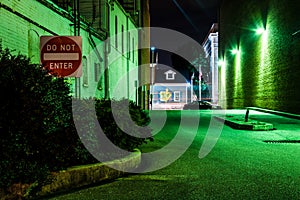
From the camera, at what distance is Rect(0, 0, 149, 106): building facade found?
11.7 m

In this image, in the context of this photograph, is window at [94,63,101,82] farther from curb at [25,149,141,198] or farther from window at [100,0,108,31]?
curb at [25,149,141,198]

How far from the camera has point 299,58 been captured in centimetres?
2073

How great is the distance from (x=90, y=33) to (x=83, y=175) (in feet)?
50.0

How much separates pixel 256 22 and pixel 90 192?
89.9 feet

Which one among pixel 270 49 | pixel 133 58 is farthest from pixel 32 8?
pixel 133 58

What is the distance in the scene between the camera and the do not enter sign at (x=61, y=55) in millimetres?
8086

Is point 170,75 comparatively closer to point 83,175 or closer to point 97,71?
point 97,71

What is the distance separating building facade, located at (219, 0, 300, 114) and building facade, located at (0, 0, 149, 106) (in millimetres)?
9768

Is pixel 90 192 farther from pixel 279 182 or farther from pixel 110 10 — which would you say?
pixel 110 10

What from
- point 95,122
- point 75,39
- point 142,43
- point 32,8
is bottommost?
point 95,122

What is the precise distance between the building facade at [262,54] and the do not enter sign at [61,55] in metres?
16.0

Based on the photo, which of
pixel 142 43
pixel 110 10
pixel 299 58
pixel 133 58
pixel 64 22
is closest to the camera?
pixel 64 22

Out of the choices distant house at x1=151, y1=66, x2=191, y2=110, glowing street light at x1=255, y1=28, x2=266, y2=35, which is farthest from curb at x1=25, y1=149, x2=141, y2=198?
distant house at x1=151, y1=66, x2=191, y2=110

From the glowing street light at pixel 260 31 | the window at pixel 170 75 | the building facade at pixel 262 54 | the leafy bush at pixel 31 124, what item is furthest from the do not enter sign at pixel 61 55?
the window at pixel 170 75
